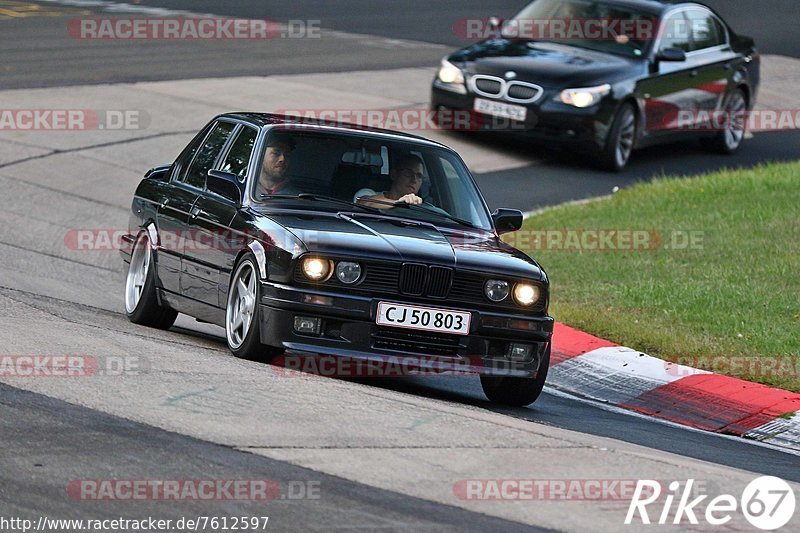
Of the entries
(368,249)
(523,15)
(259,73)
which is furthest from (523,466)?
(259,73)

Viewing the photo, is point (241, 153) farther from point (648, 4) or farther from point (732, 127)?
point (732, 127)

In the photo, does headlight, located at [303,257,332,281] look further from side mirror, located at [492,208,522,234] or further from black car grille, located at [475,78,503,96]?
black car grille, located at [475,78,503,96]

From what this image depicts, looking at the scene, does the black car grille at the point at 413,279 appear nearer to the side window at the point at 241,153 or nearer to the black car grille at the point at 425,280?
the black car grille at the point at 425,280

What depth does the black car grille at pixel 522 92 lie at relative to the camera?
18.0 meters

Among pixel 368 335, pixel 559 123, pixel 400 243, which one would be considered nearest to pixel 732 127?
pixel 559 123

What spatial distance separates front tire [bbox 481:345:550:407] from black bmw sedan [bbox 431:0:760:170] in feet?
30.3

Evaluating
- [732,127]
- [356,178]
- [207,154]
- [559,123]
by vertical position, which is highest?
[356,178]

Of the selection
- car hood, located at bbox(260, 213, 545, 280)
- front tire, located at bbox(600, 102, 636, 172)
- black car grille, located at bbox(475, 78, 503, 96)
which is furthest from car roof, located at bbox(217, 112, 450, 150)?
front tire, located at bbox(600, 102, 636, 172)

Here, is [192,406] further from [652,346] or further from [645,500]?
[652,346]

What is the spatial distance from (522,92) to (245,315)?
997 centimetres

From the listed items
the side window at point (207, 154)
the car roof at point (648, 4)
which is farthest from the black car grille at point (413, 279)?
the car roof at point (648, 4)

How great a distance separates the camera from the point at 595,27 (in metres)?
19.3

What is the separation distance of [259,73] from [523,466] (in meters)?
16.4

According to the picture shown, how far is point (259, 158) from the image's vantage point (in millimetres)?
9438
